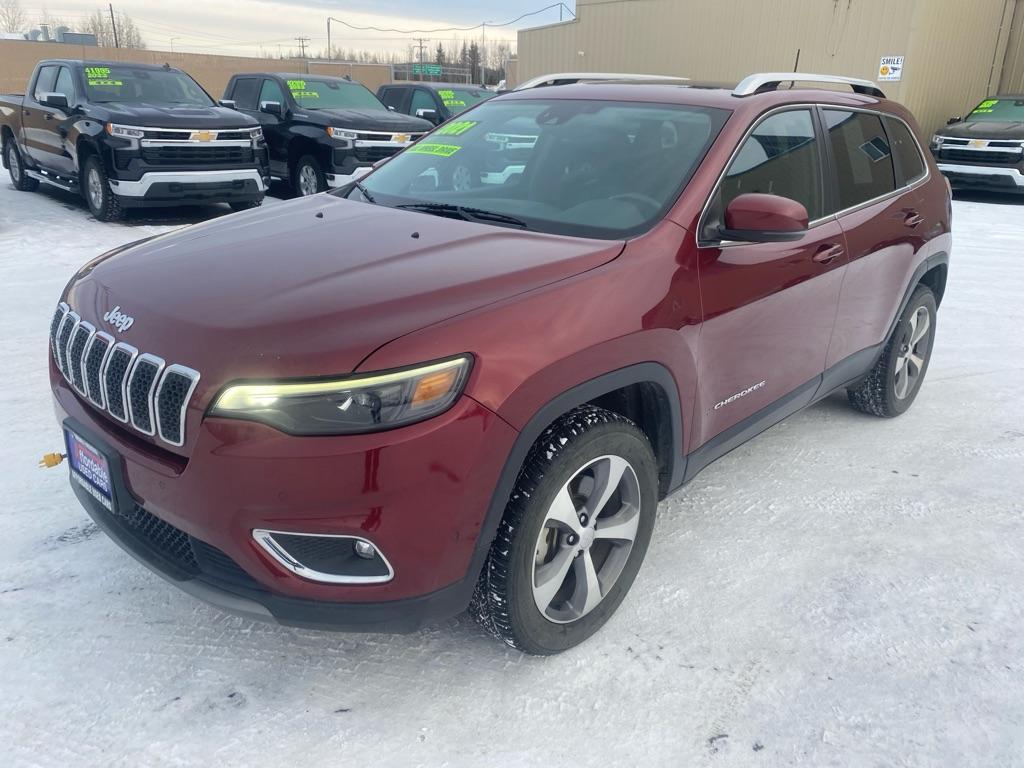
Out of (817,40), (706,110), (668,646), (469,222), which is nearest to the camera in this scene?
(668,646)

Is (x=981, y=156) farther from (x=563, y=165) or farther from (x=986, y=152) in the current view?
(x=563, y=165)

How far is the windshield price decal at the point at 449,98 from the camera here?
14.4 m

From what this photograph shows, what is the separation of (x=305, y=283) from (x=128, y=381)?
53 cm

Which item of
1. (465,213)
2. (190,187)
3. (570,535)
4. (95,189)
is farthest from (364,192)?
(95,189)

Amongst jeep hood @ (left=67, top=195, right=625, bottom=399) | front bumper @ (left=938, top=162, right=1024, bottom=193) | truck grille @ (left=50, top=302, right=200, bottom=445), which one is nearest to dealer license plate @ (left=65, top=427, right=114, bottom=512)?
truck grille @ (left=50, top=302, right=200, bottom=445)

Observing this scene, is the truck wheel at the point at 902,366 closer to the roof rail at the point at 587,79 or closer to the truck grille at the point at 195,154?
the roof rail at the point at 587,79

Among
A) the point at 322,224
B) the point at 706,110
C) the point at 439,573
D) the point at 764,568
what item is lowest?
the point at 764,568

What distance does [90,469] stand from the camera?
8.07ft

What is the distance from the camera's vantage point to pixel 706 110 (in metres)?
3.21

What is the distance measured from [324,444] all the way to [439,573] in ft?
1.54

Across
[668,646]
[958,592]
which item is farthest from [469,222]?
[958,592]

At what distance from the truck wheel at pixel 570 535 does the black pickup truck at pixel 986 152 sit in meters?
12.9

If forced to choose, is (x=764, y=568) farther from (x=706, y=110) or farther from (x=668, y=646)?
(x=706, y=110)

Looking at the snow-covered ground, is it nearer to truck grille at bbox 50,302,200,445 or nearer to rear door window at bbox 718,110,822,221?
truck grille at bbox 50,302,200,445
